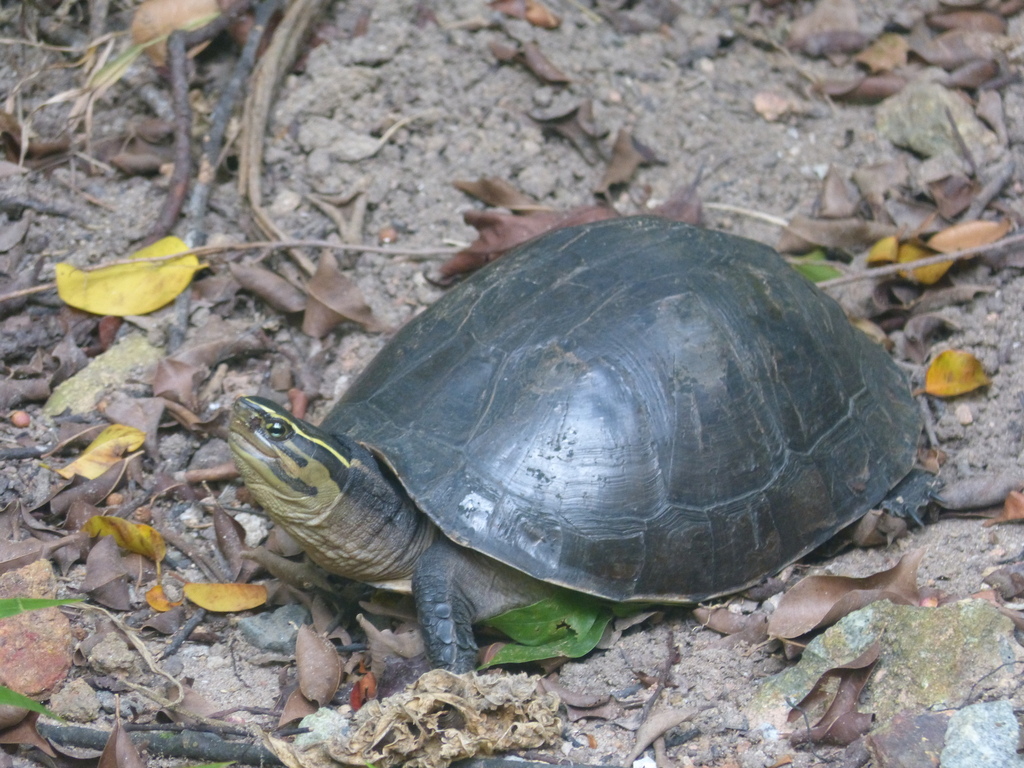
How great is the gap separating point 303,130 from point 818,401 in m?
3.50

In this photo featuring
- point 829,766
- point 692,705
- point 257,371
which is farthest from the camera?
point 257,371

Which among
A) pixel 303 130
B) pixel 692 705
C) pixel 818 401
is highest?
pixel 303 130

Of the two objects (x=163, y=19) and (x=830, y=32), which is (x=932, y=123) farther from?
(x=163, y=19)

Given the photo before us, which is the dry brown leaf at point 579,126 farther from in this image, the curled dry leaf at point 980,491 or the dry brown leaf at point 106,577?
the dry brown leaf at point 106,577

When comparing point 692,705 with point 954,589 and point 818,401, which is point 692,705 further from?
point 818,401

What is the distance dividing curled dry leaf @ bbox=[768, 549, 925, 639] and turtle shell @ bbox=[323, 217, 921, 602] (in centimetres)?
32

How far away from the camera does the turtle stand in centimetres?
366

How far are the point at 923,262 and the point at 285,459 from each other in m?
3.53

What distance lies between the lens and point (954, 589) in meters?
3.77

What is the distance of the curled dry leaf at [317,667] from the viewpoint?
3.58 meters

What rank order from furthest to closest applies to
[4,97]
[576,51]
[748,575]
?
[576,51], [4,97], [748,575]

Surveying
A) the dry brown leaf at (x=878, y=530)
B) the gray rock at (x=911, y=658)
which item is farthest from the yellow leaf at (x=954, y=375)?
the gray rock at (x=911, y=658)

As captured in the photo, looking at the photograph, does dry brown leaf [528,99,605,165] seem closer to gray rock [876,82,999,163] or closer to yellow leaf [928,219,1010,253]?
gray rock [876,82,999,163]

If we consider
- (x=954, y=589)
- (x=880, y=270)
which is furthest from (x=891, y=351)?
(x=954, y=589)
